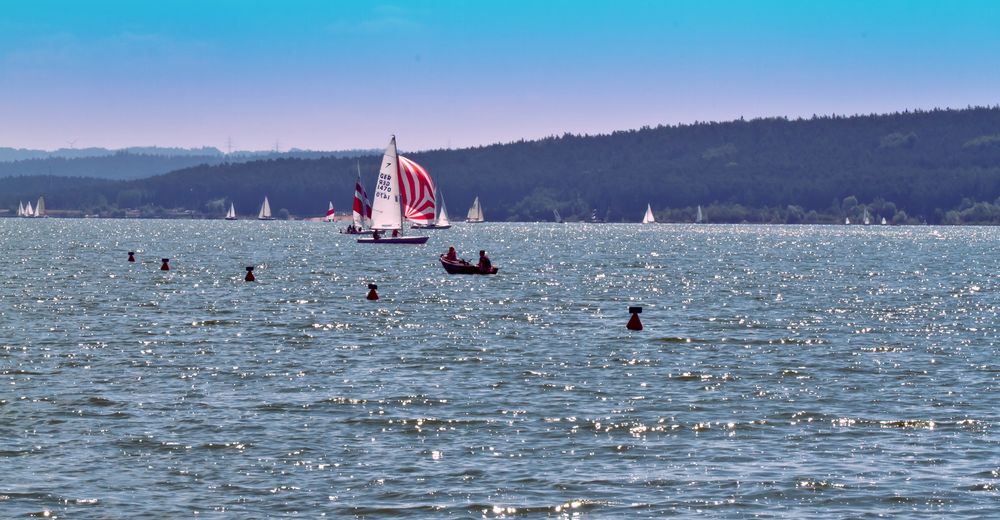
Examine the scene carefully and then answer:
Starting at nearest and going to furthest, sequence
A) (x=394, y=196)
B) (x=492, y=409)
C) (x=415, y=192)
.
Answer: (x=492, y=409), (x=394, y=196), (x=415, y=192)

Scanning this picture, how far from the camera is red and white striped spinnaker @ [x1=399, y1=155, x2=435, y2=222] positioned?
13600 centimetres

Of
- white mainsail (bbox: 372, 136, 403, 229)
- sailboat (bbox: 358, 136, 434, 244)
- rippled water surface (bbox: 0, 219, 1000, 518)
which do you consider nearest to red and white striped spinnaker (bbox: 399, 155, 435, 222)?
sailboat (bbox: 358, 136, 434, 244)

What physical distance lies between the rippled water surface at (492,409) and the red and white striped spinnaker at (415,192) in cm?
6752

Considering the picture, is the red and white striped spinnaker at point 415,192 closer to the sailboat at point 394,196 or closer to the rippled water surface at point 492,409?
the sailboat at point 394,196

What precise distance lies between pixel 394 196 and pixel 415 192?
2.22m

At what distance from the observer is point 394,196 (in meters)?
136

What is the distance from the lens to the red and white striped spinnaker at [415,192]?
136m

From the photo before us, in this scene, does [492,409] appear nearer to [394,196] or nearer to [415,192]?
[394,196]

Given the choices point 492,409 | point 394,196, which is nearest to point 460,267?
point 394,196

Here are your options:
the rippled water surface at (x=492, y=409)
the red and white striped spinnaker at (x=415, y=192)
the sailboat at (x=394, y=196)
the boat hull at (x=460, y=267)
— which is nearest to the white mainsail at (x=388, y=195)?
the sailboat at (x=394, y=196)

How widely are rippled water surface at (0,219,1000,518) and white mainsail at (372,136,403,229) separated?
6623 centimetres

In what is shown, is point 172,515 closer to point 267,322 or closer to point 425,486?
point 425,486

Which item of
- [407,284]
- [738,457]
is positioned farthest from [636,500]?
[407,284]

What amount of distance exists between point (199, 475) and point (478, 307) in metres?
41.9
